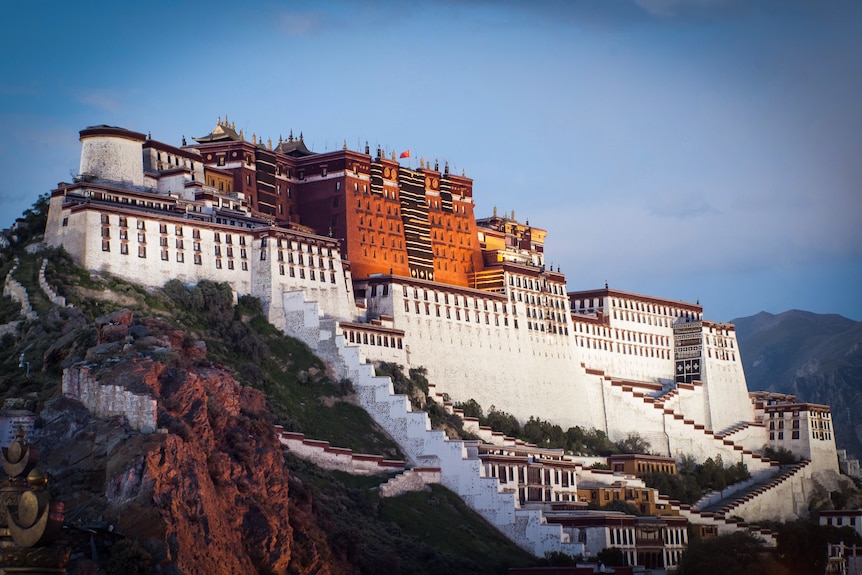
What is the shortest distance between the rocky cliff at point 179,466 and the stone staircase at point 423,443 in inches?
787

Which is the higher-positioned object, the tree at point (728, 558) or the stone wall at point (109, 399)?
the stone wall at point (109, 399)

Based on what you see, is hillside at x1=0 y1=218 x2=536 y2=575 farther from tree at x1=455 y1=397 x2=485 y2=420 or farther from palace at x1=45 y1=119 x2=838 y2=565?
tree at x1=455 y1=397 x2=485 y2=420

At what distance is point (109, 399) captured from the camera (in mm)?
54594

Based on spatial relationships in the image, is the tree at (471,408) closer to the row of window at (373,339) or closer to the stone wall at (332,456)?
the row of window at (373,339)

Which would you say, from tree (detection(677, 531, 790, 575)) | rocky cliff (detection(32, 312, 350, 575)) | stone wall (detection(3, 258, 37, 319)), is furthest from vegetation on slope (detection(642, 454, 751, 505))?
stone wall (detection(3, 258, 37, 319))

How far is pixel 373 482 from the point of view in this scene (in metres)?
78.3

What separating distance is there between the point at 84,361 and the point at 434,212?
194 ft

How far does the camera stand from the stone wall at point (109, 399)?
53.1 metres

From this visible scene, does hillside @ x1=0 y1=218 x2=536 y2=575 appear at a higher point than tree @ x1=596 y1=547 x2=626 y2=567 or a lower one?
higher

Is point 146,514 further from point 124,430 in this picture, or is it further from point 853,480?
point 853,480

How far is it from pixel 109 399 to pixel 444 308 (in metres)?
47.7

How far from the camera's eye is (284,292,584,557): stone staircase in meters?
78.9

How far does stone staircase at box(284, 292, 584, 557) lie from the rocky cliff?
20.0 meters

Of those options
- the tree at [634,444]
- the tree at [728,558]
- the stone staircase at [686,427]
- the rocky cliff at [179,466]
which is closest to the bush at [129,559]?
the rocky cliff at [179,466]
